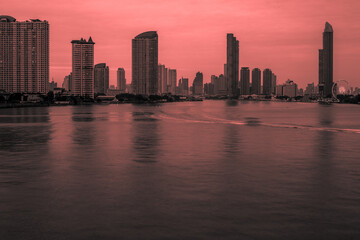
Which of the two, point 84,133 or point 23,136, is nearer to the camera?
point 23,136

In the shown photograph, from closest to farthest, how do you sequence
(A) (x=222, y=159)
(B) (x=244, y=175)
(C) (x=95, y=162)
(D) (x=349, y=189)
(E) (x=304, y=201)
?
(E) (x=304, y=201)
(D) (x=349, y=189)
(B) (x=244, y=175)
(C) (x=95, y=162)
(A) (x=222, y=159)

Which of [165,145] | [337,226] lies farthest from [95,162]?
[337,226]

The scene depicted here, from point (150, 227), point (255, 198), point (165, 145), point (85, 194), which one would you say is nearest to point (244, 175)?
point (255, 198)

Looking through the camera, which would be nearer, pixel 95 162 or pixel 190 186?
pixel 190 186

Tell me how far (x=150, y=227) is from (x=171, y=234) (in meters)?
0.83

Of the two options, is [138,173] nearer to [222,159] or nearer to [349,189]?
[222,159]

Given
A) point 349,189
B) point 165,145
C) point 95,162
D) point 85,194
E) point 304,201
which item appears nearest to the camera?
point 304,201

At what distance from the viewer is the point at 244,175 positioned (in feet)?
67.1

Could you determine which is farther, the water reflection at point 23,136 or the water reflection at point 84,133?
the water reflection at point 84,133

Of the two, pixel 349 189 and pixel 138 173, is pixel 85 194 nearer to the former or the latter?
pixel 138 173

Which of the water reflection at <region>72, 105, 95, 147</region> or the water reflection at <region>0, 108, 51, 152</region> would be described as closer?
the water reflection at <region>0, 108, 51, 152</region>

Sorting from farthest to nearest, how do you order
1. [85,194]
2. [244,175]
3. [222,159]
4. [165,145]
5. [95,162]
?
→ 1. [165,145]
2. [222,159]
3. [95,162]
4. [244,175]
5. [85,194]

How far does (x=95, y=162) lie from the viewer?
2517 cm

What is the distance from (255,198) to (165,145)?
21114 mm
